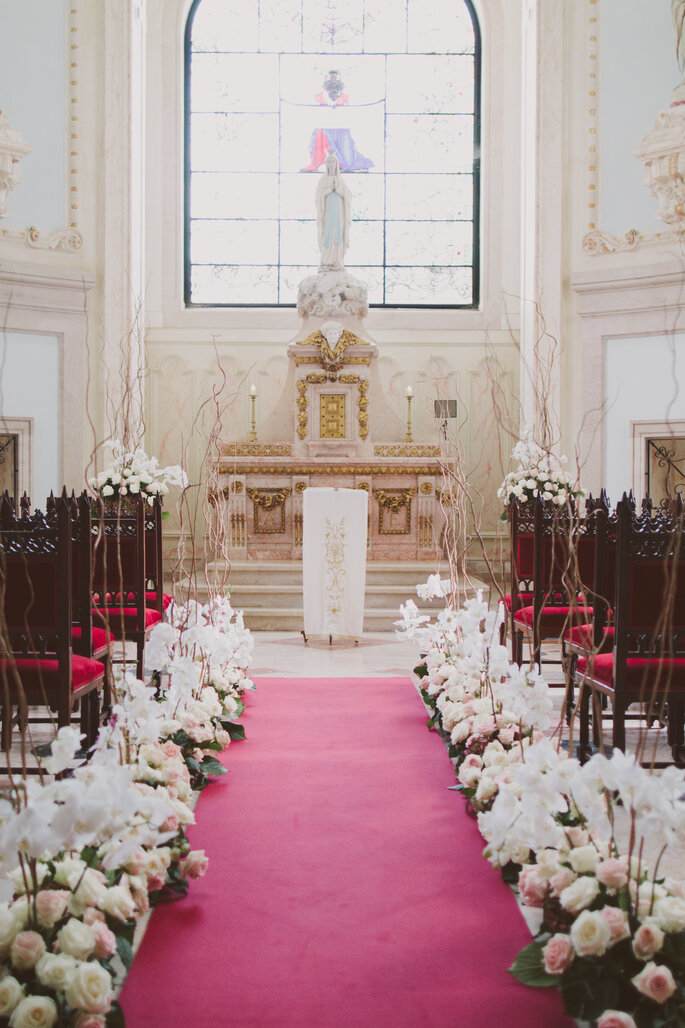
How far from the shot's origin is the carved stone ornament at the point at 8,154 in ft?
25.3

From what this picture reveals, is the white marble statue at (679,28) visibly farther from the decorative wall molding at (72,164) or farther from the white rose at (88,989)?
the white rose at (88,989)

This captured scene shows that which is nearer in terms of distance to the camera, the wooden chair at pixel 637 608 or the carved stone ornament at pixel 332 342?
the wooden chair at pixel 637 608

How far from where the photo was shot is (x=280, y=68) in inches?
524

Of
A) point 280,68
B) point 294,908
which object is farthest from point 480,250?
point 294,908

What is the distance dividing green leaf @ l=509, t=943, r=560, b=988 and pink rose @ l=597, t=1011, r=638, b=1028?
0.57 ft

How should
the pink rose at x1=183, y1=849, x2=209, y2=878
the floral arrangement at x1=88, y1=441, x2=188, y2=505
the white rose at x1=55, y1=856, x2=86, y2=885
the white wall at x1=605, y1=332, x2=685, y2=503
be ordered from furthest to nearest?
the white wall at x1=605, y1=332, x2=685, y2=503
the floral arrangement at x1=88, y1=441, x2=188, y2=505
the pink rose at x1=183, y1=849, x2=209, y2=878
the white rose at x1=55, y1=856, x2=86, y2=885

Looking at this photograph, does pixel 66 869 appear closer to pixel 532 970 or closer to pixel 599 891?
pixel 532 970

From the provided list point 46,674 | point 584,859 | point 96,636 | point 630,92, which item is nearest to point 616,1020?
point 584,859

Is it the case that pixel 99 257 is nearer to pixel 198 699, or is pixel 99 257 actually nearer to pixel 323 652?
pixel 323 652

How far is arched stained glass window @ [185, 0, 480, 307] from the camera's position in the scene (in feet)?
43.2

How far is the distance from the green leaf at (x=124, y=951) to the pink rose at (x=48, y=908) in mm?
Answer: 234

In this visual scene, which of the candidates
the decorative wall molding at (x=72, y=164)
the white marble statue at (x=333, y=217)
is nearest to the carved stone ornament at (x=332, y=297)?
the white marble statue at (x=333, y=217)

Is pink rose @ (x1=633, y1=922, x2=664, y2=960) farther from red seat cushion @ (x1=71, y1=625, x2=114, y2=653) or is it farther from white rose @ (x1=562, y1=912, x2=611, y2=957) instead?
red seat cushion @ (x1=71, y1=625, x2=114, y2=653)

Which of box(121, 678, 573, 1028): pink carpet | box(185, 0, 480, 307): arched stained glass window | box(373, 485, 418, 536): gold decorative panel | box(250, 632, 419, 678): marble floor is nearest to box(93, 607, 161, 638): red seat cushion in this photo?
box(250, 632, 419, 678): marble floor
